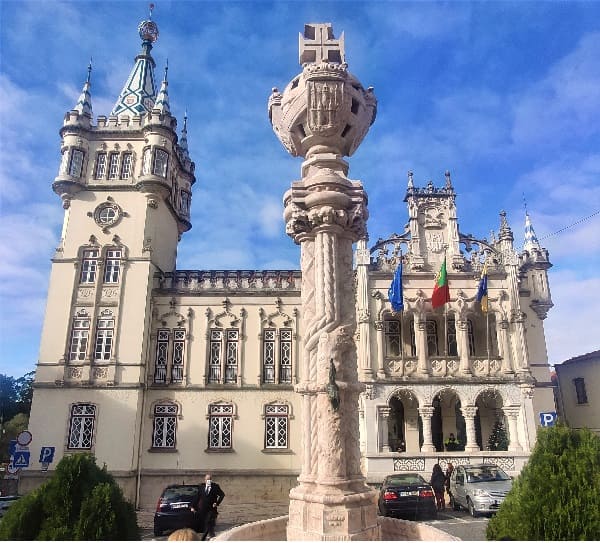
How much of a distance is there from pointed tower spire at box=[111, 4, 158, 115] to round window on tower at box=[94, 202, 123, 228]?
7098 millimetres

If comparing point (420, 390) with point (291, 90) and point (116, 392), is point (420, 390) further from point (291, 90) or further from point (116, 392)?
point (291, 90)

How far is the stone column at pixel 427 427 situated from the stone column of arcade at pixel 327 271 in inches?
724

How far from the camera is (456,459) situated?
24.0m

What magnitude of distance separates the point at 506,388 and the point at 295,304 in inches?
478

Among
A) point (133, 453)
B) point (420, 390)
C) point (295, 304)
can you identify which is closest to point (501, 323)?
point (420, 390)

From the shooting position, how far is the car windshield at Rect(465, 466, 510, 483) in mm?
18341

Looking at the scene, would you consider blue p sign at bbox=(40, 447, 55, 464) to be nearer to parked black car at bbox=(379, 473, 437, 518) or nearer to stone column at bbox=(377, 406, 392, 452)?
parked black car at bbox=(379, 473, 437, 518)

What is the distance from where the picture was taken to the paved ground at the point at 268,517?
1470cm

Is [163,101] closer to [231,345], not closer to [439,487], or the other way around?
[231,345]

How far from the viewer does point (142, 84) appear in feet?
115

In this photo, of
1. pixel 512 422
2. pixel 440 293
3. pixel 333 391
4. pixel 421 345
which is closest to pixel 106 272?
pixel 421 345

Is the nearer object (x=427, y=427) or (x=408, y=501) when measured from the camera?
(x=408, y=501)

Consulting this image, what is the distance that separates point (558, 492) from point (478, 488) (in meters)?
12.0

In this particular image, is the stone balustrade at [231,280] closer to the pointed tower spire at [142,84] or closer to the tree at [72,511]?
the pointed tower spire at [142,84]
